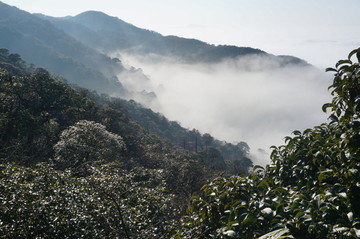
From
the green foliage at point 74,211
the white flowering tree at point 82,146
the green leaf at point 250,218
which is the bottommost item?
the white flowering tree at point 82,146

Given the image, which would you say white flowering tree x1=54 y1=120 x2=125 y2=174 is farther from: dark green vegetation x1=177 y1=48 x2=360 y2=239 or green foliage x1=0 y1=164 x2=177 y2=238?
dark green vegetation x1=177 y1=48 x2=360 y2=239

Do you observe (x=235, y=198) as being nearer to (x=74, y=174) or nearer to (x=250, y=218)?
(x=250, y=218)

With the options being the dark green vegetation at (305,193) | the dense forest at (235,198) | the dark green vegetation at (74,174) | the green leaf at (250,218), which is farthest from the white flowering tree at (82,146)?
the green leaf at (250,218)

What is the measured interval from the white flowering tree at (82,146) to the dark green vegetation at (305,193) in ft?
54.1

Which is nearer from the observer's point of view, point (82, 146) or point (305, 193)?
point (305, 193)

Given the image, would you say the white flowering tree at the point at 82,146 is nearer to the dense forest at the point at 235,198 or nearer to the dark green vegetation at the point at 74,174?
the dark green vegetation at the point at 74,174

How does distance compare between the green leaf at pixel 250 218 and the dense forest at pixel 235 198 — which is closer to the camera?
the dense forest at pixel 235 198

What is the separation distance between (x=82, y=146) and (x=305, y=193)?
1955 cm

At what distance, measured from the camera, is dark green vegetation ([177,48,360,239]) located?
11.3 feet

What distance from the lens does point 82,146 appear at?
22.1 meters

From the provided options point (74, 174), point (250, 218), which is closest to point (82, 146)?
point (74, 174)

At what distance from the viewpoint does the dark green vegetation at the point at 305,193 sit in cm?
346

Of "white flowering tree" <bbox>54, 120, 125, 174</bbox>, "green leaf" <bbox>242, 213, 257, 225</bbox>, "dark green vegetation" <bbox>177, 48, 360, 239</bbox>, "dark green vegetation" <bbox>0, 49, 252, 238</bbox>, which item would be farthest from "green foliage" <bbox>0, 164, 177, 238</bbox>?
"white flowering tree" <bbox>54, 120, 125, 174</bbox>

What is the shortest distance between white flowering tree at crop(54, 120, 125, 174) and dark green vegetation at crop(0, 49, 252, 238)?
71 mm
